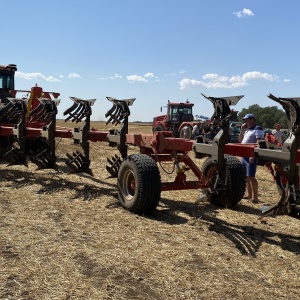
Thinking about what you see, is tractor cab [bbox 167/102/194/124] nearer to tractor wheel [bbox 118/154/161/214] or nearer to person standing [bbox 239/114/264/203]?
person standing [bbox 239/114/264/203]

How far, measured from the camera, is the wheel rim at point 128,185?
5825 mm

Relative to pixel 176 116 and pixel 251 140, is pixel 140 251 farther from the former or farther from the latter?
pixel 176 116

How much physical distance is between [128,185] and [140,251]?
6.45ft

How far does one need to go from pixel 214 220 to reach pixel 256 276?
1931 mm

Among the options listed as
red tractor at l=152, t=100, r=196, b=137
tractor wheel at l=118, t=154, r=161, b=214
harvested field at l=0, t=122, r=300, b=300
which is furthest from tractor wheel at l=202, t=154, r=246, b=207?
red tractor at l=152, t=100, r=196, b=137

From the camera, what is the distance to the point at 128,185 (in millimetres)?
5922

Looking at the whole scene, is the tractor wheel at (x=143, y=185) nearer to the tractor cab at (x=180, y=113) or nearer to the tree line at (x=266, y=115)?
the tractor cab at (x=180, y=113)

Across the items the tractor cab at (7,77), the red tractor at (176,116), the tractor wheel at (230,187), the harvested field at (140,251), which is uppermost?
the tractor cab at (7,77)

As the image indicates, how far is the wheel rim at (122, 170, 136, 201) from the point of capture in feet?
19.1

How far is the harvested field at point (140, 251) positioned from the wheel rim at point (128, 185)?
0.78 feet

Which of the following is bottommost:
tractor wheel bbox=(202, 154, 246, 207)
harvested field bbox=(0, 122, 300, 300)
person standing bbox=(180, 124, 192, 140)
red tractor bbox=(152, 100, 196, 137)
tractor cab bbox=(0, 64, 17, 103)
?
harvested field bbox=(0, 122, 300, 300)

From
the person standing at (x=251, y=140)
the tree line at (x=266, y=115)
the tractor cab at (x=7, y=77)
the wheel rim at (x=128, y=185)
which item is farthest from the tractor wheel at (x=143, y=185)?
the tree line at (x=266, y=115)

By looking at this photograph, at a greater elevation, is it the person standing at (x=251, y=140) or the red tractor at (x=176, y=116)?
the red tractor at (x=176, y=116)

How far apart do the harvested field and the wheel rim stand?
0.24m
